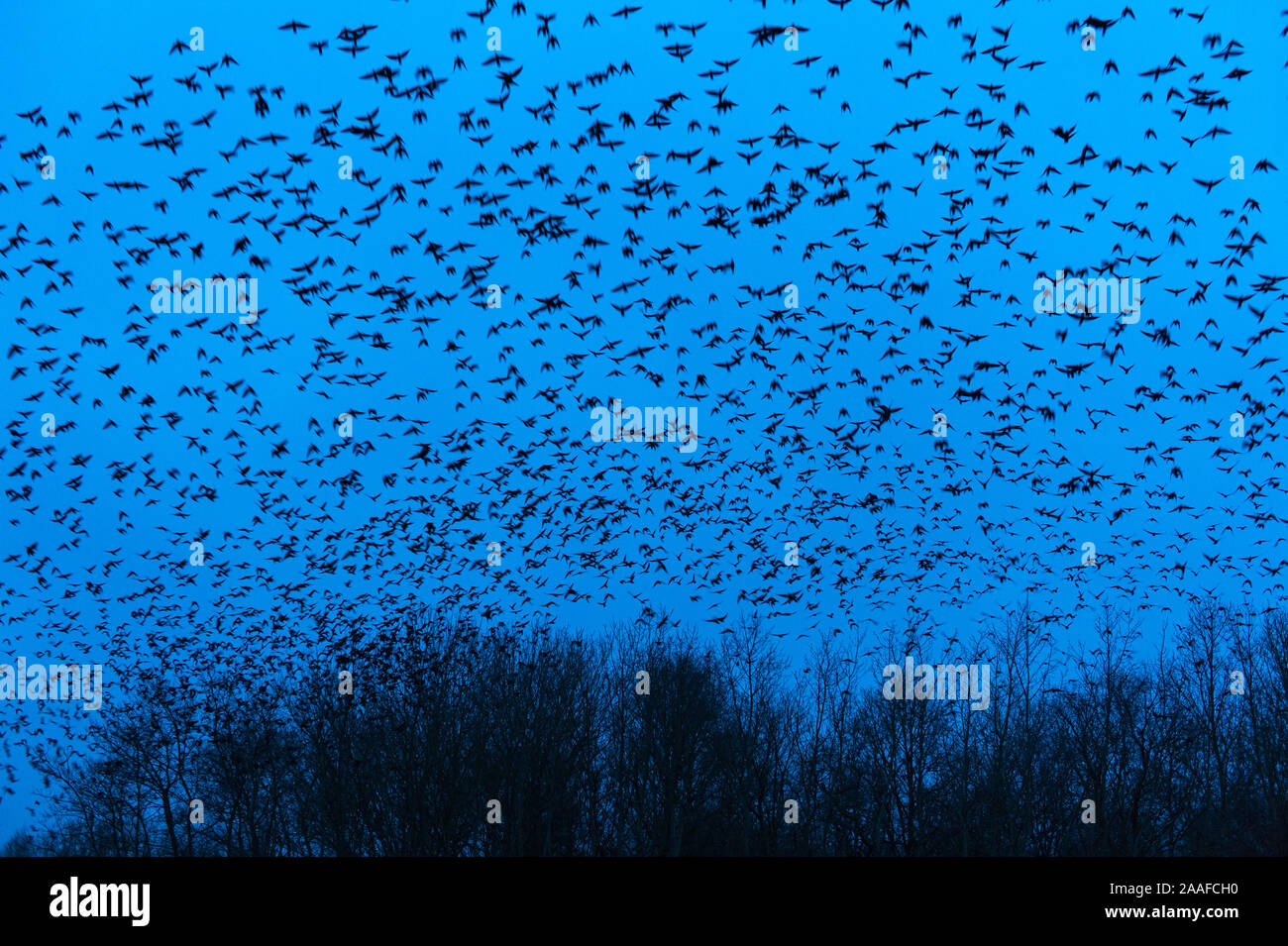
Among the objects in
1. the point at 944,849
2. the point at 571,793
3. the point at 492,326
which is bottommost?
the point at 944,849

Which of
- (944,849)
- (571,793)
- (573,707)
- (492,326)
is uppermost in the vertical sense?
(492,326)

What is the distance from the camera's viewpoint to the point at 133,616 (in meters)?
40.4

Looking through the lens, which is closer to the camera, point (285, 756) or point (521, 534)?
point (521, 534)

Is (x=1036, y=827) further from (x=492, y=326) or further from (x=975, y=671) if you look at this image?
(x=492, y=326)

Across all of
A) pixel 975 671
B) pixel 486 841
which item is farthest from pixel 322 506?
pixel 975 671

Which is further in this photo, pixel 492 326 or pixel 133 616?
pixel 133 616

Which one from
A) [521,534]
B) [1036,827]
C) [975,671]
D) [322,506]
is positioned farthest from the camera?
[975,671]

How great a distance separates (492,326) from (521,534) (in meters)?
8.08
